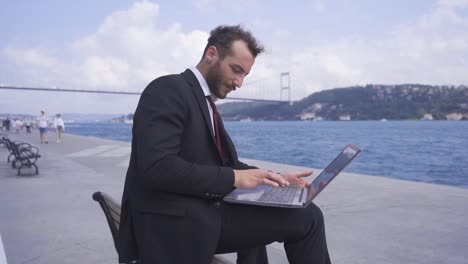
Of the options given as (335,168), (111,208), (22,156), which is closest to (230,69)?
(335,168)

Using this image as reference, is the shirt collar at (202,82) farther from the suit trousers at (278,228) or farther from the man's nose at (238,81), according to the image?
the suit trousers at (278,228)

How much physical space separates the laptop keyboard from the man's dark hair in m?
0.52

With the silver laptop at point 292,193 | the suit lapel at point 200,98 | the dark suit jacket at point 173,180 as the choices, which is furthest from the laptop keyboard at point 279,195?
the suit lapel at point 200,98

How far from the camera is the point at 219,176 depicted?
1364 millimetres

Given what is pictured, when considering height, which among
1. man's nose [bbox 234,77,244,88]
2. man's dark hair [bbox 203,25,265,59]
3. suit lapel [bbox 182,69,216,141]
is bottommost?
suit lapel [bbox 182,69,216,141]

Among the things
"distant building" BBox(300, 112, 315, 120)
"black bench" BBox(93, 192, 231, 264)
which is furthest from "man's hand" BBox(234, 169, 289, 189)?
"distant building" BBox(300, 112, 315, 120)

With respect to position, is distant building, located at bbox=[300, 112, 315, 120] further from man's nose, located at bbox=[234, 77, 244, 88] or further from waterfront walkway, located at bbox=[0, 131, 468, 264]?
man's nose, located at bbox=[234, 77, 244, 88]

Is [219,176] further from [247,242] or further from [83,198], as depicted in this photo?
[83,198]

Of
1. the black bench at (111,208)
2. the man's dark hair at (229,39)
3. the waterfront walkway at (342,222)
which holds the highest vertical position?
the man's dark hair at (229,39)

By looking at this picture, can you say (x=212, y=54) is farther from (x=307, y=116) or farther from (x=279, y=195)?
(x=307, y=116)

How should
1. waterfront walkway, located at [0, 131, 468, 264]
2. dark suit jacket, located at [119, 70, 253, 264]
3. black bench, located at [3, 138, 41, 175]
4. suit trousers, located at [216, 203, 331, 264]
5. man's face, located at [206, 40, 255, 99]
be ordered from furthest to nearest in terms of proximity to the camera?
black bench, located at [3, 138, 41, 175]
waterfront walkway, located at [0, 131, 468, 264]
man's face, located at [206, 40, 255, 99]
suit trousers, located at [216, 203, 331, 264]
dark suit jacket, located at [119, 70, 253, 264]

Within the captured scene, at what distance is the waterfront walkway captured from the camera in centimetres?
289

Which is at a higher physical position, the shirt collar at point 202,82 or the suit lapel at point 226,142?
the shirt collar at point 202,82

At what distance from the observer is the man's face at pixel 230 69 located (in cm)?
154
